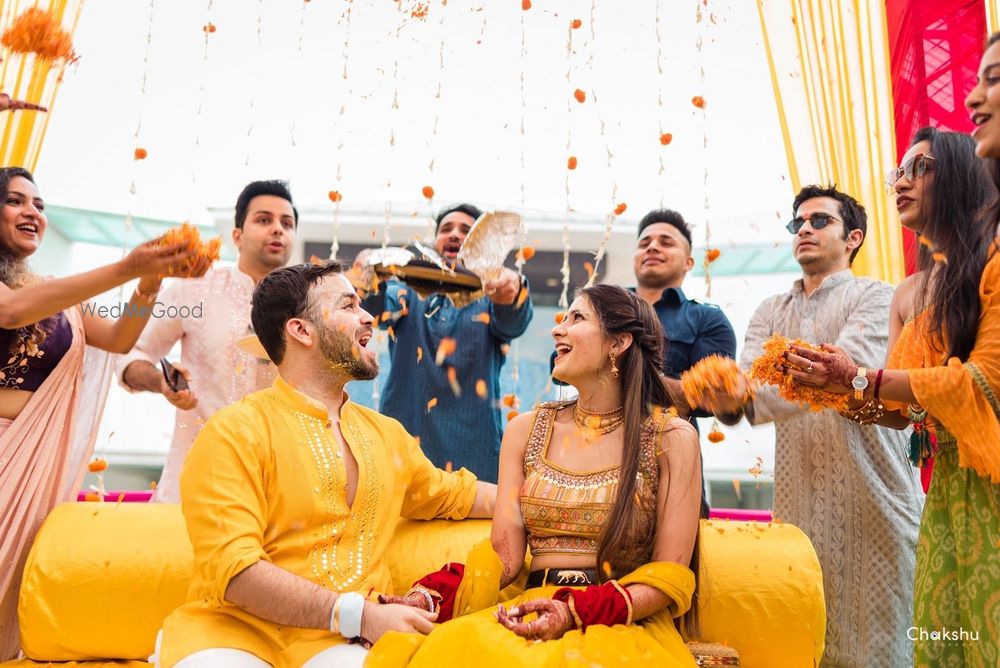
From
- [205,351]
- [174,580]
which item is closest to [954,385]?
[174,580]

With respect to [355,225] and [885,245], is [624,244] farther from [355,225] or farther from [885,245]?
[885,245]

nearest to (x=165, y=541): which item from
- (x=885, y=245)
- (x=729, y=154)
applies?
(x=885, y=245)

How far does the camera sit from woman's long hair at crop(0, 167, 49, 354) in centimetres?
260

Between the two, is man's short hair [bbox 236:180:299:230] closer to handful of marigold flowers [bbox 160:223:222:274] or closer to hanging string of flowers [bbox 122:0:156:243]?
hanging string of flowers [bbox 122:0:156:243]

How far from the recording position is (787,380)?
216 cm

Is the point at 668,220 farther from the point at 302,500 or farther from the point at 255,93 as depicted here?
the point at 255,93

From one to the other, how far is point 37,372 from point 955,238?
2.47 metres

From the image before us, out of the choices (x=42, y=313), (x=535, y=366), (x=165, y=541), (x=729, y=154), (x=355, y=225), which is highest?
(x=729, y=154)

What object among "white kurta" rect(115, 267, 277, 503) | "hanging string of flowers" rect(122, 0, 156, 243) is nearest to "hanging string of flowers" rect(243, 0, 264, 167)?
"hanging string of flowers" rect(122, 0, 156, 243)

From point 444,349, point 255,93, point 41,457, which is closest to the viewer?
Result: point 41,457

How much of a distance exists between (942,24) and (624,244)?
3353 millimetres

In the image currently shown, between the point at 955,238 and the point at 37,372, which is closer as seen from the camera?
the point at 955,238

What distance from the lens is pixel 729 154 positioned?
622 centimetres

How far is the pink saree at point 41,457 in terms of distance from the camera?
2477 mm
